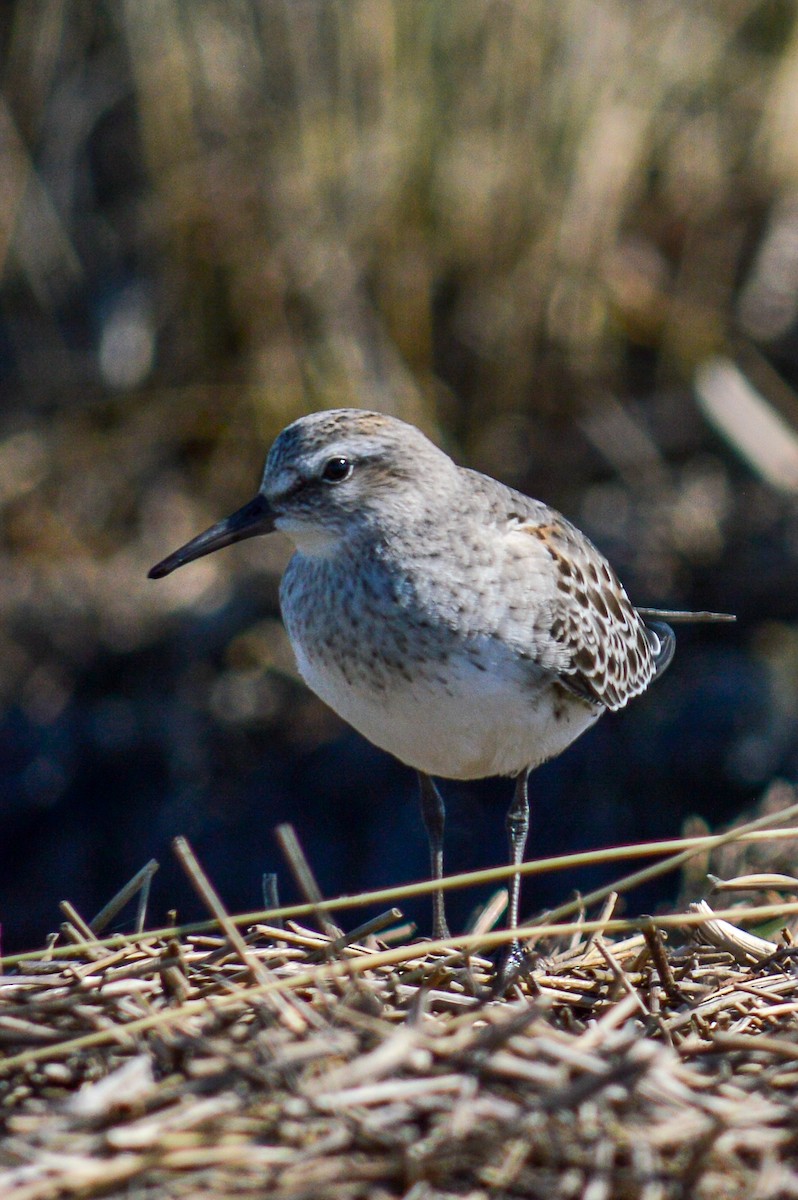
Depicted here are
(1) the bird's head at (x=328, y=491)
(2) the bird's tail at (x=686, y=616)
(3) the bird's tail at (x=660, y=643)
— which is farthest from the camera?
(3) the bird's tail at (x=660, y=643)

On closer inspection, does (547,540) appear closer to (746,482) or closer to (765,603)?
(765,603)

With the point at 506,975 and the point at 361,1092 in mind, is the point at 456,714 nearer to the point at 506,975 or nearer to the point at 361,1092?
the point at 506,975

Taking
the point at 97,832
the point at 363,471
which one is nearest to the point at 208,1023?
the point at 363,471

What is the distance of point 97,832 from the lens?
931 centimetres

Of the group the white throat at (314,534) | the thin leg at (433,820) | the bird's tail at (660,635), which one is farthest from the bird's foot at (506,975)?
the bird's tail at (660,635)

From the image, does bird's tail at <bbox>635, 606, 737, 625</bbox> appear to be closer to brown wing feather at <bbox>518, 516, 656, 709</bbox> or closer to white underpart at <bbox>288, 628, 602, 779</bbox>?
brown wing feather at <bbox>518, 516, 656, 709</bbox>

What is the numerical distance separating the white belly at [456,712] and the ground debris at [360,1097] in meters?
0.97

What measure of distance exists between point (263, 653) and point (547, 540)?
190 inches

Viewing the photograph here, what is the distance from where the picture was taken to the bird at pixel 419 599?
4.43 meters

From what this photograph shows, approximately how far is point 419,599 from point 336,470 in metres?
0.52

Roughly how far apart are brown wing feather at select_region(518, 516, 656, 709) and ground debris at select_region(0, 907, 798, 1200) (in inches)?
60.1

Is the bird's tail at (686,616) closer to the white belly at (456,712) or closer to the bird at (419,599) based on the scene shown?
the bird at (419,599)

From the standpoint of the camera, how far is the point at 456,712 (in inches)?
175

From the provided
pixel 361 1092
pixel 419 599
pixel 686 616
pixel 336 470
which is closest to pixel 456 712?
pixel 419 599
